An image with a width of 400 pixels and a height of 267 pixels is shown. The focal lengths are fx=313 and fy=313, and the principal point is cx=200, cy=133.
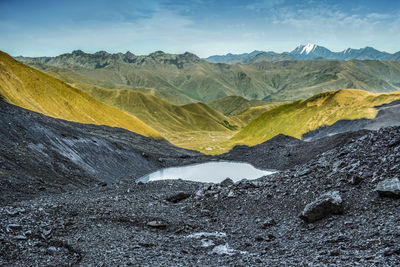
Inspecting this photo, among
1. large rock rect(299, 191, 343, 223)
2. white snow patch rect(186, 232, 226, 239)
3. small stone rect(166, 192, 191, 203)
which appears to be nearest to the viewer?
large rock rect(299, 191, 343, 223)

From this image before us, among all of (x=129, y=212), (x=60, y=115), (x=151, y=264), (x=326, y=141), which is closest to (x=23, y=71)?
(x=60, y=115)

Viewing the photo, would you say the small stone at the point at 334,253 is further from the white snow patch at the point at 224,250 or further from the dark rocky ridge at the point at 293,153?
the dark rocky ridge at the point at 293,153

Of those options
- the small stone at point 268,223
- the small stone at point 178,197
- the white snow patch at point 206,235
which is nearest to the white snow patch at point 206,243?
the white snow patch at point 206,235

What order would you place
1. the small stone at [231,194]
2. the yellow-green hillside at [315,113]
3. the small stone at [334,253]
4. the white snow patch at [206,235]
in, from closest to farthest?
the small stone at [334,253]
the white snow patch at [206,235]
the small stone at [231,194]
the yellow-green hillside at [315,113]

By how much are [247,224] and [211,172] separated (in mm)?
49682

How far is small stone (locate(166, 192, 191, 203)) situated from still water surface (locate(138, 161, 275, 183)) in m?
32.3

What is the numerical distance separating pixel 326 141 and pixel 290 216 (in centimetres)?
5599

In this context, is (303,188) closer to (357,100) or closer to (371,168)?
(371,168)

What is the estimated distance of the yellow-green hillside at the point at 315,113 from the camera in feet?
387

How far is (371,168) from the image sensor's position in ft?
64.2

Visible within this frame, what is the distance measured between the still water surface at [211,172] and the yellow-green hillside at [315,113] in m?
54.1

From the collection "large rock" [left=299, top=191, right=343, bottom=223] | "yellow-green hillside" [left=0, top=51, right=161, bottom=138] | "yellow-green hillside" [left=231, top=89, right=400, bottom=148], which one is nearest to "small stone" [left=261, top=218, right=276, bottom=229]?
"large rock" [left=299, top=191, right=343, bottom=223]

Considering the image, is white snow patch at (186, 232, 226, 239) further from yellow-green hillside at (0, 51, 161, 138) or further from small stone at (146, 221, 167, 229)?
yellow-green hillside at (0, 51, 161, 138)

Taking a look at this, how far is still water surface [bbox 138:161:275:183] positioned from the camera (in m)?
62.4
